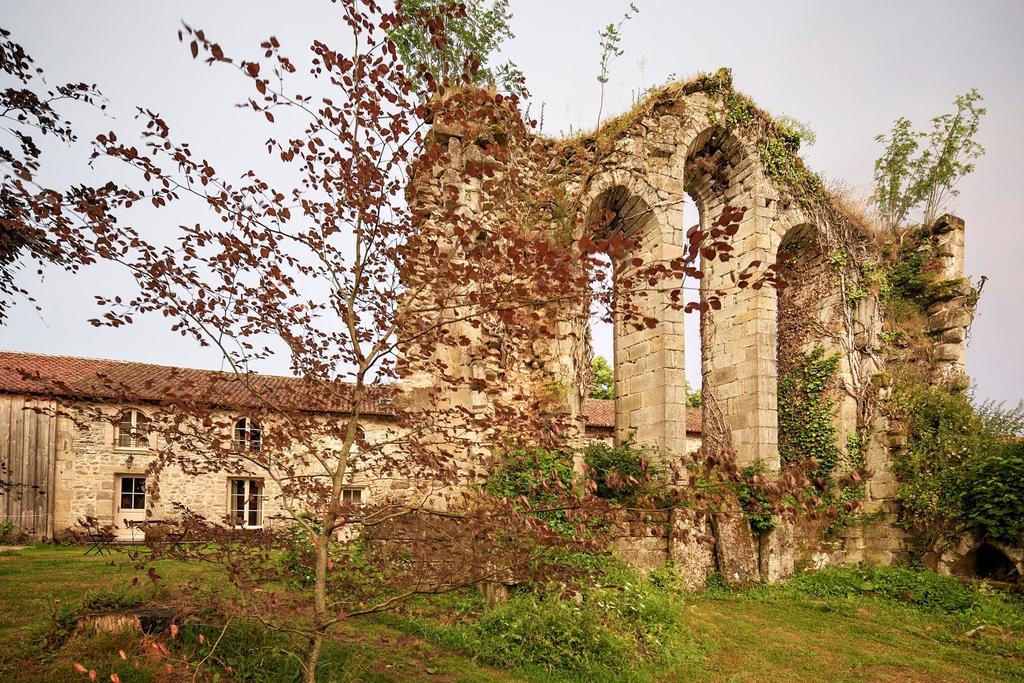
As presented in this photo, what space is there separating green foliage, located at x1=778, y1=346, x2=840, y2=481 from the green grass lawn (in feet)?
7.17

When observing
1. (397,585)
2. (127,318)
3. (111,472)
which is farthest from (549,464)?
(111,472)

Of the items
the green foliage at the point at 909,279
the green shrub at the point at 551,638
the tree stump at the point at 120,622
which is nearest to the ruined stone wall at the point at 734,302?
the green foliage at the point at 909,279

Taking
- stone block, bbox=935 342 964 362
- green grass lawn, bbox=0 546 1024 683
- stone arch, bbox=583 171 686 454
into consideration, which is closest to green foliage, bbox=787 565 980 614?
green grass lawn, bbox=0 546 1024 683

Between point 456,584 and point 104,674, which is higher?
point 456,584

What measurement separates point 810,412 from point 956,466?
7.50ft

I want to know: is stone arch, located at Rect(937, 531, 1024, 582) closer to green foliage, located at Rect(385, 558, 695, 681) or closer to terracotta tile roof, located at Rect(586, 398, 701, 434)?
green foliage, located at Rect(385, 558, 695, 681)

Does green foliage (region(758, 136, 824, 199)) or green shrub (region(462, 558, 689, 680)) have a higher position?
green foliage (region(758, 136, 824, 199))

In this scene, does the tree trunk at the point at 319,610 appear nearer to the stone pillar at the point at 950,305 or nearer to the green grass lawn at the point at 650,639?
the green grass lawn at the point at 650,639

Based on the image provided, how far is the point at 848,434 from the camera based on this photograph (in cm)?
1068

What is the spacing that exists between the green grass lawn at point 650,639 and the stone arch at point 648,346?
7.97ft

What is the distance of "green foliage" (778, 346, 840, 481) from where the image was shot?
10820 mm

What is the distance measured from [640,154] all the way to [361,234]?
7.24 m

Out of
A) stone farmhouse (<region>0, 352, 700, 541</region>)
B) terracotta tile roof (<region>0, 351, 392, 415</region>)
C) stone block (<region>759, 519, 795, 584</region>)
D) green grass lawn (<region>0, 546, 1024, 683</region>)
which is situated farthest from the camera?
stone farmhouse (<region>0, 352, 700, 541</region>)

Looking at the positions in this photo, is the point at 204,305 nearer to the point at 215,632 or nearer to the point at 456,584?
the point at 456,584
